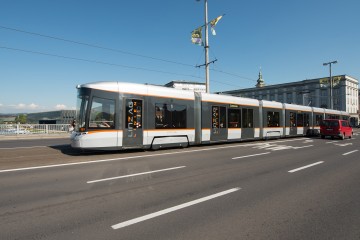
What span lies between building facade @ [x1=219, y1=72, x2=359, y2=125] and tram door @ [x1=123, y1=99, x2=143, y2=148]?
3121 inches

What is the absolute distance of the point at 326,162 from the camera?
392 inches

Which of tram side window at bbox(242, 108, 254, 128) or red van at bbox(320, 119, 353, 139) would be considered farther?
red van at bbox(320, 119, 353, 139)

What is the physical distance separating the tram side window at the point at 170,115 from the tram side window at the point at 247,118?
18.5 feet

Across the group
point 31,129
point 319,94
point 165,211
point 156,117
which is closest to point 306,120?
point 156,117

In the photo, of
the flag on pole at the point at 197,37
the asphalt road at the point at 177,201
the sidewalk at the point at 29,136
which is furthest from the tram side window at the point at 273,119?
the sidewalk at the point at 29,136

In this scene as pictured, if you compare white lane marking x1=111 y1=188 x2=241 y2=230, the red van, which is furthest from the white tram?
the red van

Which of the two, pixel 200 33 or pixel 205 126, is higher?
pixel 200 33

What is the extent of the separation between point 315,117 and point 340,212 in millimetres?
25601

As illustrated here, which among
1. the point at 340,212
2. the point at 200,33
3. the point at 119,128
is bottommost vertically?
the point at 340,212

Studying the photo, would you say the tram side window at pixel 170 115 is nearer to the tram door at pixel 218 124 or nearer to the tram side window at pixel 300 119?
the tram door at pixel 218 124

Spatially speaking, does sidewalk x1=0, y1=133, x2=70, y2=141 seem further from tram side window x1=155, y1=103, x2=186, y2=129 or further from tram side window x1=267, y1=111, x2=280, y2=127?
tram side window x1=267, y1=111, x2=280, y2=127

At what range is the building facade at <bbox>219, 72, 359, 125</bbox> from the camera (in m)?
90.6

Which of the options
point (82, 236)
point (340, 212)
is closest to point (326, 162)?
point (340, 212)

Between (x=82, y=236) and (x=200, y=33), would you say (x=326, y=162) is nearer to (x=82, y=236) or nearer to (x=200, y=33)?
(x=82, y=236)
